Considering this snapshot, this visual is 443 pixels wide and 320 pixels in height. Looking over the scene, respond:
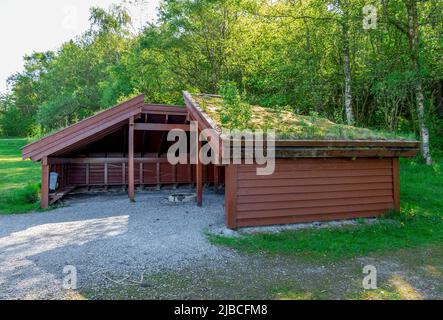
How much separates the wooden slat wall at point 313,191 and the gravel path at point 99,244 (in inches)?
41.7

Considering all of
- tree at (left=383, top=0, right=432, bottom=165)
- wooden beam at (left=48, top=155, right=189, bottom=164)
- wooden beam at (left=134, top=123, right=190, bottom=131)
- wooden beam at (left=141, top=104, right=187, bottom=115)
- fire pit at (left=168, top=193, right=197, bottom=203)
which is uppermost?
tree at (left=383, top=0, right=432, bottom=165)

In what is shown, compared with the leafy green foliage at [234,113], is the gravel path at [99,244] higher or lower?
lower

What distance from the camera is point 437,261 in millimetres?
4879

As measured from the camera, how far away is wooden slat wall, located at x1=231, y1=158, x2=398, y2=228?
6.65 m

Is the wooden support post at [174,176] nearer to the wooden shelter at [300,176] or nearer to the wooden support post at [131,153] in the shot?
the wooden support post at [131,153]

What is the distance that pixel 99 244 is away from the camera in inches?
224

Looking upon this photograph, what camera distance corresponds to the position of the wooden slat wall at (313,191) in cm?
665

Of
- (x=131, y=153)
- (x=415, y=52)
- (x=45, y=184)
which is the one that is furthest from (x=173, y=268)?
(x=415, y=52)

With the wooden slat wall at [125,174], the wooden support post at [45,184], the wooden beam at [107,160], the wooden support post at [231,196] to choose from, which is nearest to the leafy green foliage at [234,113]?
the wooden support post at [231,196]

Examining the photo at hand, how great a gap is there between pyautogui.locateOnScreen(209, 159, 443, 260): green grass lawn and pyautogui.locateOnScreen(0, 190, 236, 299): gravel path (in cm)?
78

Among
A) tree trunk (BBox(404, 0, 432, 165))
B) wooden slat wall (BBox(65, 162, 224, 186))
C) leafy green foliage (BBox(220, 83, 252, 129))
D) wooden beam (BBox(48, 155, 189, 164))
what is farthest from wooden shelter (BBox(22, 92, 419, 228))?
tree trunk (BBox(404, 0, 432, 165))

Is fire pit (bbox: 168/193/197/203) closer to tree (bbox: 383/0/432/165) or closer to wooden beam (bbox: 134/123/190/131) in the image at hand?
wooden beam (bbox: 134/123/190/131)

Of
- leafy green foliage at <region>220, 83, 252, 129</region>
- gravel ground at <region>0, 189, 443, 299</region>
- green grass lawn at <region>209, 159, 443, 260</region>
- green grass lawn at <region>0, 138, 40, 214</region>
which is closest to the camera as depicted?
gravel ground at <region>0, 189, 443, 299</region>

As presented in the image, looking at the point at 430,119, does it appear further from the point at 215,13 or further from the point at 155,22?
the point at 155,22
